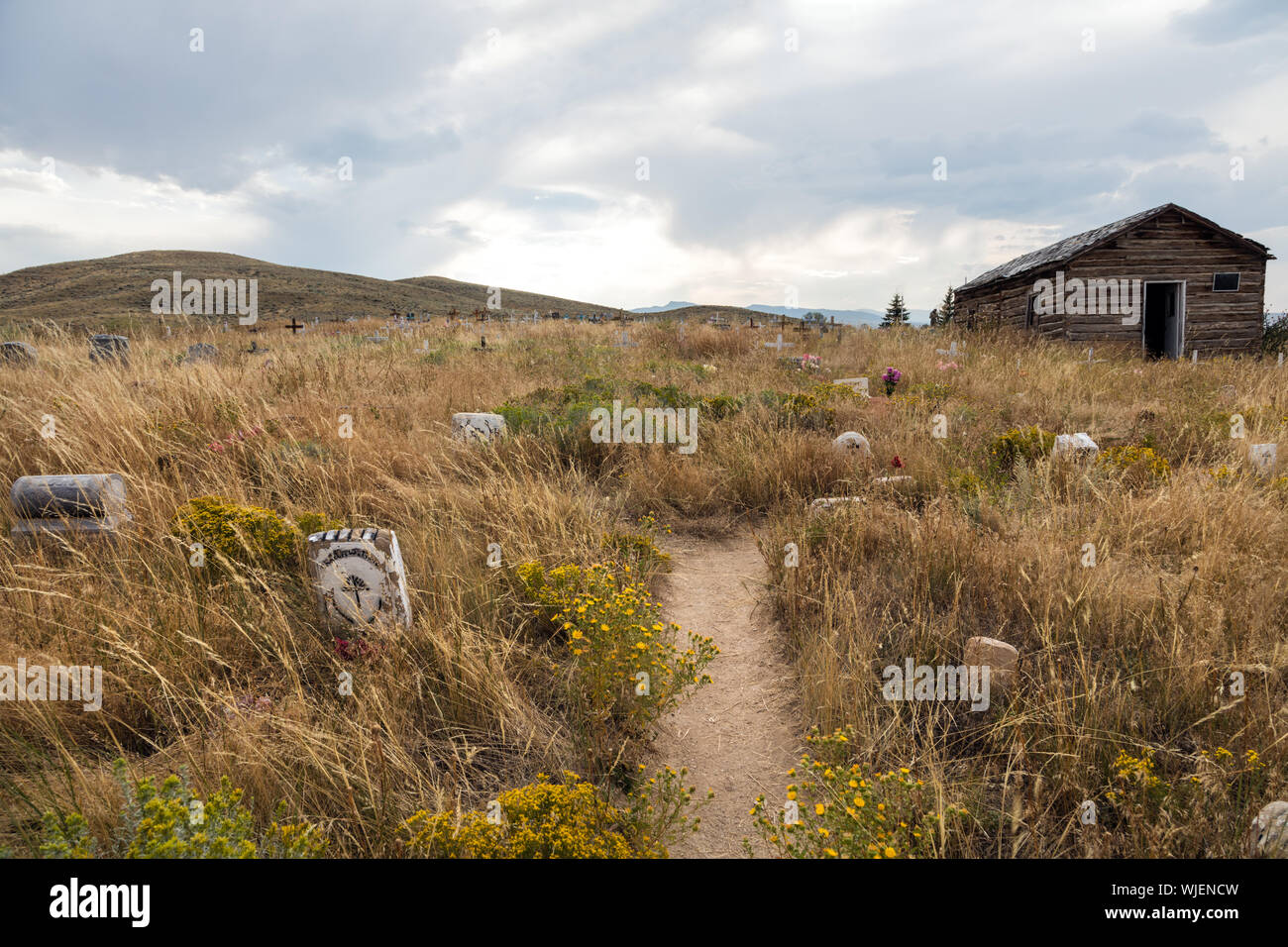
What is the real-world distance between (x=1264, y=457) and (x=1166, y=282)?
51.3 feet

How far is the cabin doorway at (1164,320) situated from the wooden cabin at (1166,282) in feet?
0.15

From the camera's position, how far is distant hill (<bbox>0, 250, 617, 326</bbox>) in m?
51.8

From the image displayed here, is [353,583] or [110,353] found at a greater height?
[110,353]

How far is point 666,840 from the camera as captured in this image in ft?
7.80

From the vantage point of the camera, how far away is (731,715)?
10.6 ft

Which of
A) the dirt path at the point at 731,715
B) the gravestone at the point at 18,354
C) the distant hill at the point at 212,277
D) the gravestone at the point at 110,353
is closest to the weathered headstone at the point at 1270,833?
the dirt path at the point at 731,715

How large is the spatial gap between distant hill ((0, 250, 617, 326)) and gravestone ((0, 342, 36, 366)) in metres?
33.2

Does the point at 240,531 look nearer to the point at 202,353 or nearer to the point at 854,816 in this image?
the point at 854,816

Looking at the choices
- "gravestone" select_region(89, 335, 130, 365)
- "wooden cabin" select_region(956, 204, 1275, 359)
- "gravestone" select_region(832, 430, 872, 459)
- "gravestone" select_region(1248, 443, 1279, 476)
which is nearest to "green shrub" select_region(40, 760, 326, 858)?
"gravestone" select_region(832, 430, 872, 459)

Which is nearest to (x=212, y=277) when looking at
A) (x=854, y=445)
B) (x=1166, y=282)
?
(x=854, y=445)

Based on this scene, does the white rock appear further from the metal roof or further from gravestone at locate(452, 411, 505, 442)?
the metal roof
